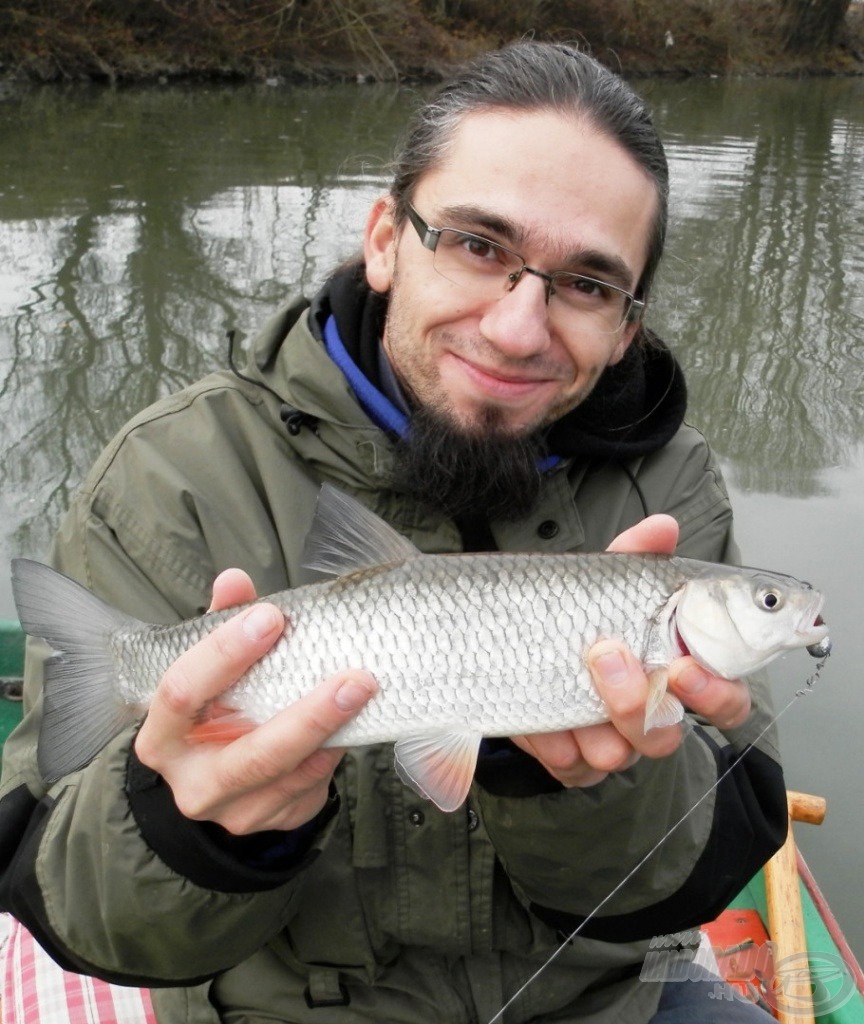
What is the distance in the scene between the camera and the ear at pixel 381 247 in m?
2.07

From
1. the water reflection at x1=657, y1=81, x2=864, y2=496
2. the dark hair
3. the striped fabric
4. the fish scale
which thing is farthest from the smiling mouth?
A: the water reflection at x1=657, y1=81, x2=864, y2=496

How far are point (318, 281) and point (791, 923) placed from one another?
6136 mm

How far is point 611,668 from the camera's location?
1408 mm

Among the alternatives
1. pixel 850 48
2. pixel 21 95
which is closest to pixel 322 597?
pixel 21 95

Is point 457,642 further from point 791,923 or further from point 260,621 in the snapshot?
point 791,923

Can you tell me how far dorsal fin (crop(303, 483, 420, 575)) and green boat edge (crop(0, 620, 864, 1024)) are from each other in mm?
1520

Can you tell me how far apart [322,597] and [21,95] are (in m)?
18.4

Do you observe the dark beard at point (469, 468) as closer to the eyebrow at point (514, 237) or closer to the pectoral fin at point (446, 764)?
the eyebrow at point (514, 237)

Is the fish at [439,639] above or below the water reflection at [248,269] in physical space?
above

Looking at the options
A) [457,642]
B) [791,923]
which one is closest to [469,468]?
[457,642]

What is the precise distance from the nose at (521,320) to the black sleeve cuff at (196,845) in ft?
2.92

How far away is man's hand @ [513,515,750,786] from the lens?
1414mm

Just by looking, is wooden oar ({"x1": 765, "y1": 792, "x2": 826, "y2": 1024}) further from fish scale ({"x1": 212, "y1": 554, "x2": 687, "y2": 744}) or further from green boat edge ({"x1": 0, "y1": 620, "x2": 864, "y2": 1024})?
fish scale ({"x1": 212, "y1": 554, "x2": 687, "y2": 744})
